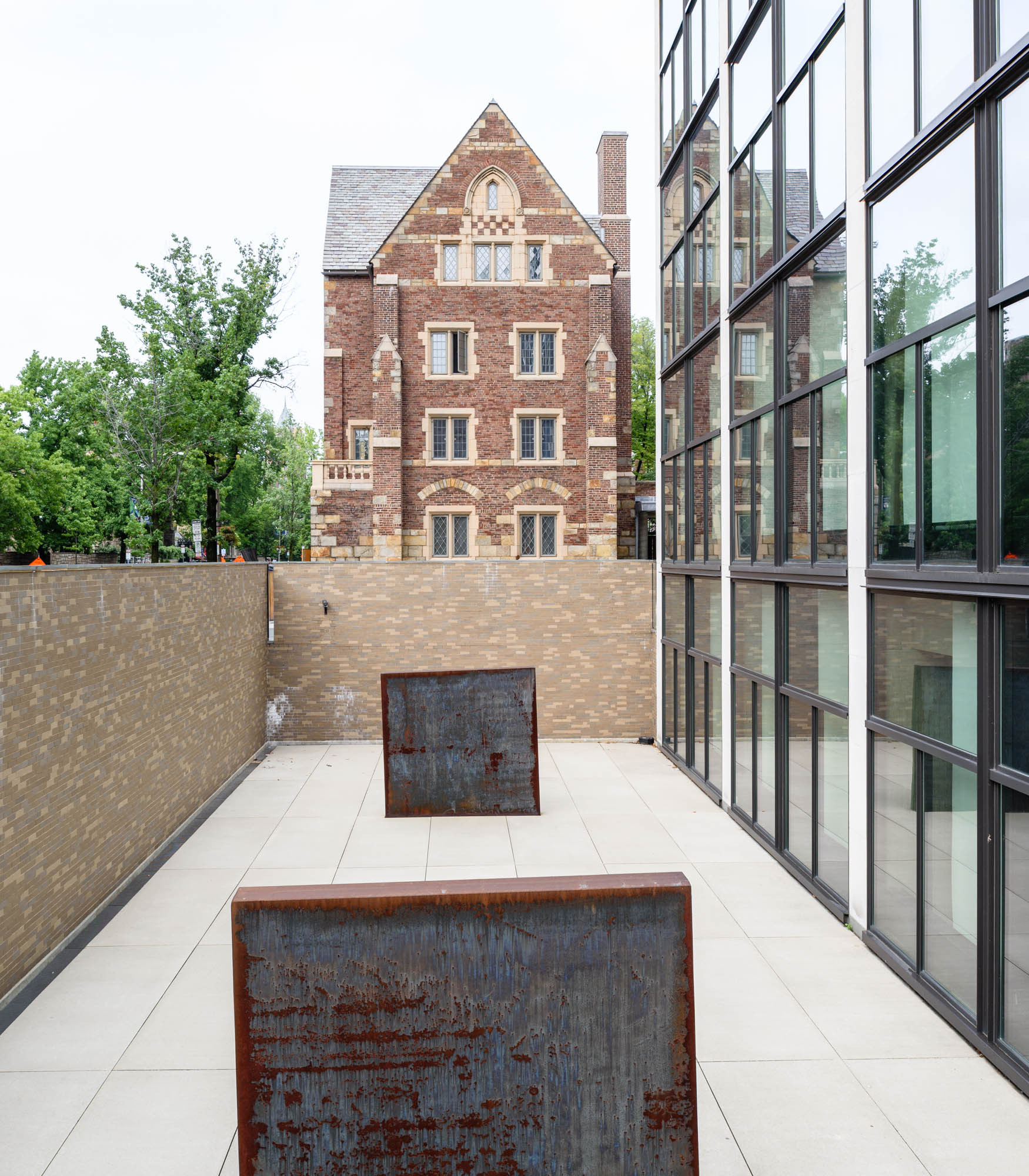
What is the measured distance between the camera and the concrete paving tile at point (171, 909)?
295 inches

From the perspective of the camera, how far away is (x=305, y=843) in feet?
33.4

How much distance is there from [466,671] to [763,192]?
622 cm

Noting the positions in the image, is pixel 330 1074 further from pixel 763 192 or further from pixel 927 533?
pixel 763 192

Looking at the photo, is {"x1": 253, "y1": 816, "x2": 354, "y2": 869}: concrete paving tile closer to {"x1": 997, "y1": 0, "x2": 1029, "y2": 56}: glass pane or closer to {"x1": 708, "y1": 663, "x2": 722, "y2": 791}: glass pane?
{"x1": 708, "y1": 663, "x2": 722, "y2": 791}: glass pane

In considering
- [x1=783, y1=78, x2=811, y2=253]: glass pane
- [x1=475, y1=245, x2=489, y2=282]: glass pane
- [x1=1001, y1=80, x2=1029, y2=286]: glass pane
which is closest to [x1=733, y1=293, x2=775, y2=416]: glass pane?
[x1=783, y1=78, x2=811, y2=253]: glass pane

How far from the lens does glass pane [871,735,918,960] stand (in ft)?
21.1

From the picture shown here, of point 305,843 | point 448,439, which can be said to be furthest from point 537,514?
point 305,843

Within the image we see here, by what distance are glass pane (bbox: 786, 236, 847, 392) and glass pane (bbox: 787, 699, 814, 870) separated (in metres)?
3.15

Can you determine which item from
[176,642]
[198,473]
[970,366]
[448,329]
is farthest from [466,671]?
[198,473]

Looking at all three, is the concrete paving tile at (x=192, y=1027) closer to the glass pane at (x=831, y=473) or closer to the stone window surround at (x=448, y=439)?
the glass pane at (x=831, y=473)

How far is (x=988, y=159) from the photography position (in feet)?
17.4

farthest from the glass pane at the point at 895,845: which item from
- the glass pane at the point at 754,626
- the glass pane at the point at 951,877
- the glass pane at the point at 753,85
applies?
the glass pane at the point at 753,85

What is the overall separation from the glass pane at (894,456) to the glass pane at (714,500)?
434 centimetres

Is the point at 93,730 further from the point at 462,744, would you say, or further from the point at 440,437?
the point at 440,437
